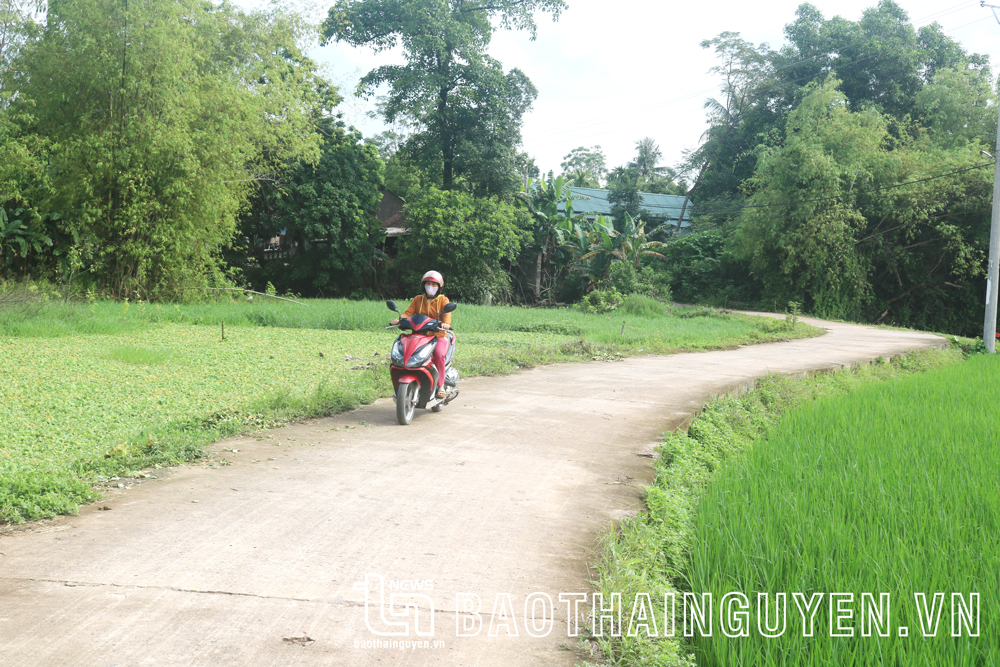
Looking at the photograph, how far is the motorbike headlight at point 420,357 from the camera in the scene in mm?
6137

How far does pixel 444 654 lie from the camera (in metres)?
2.46

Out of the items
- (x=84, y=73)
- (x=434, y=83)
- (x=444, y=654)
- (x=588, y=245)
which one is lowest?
(x=444, y=654)

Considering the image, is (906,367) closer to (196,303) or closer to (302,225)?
(196,303)

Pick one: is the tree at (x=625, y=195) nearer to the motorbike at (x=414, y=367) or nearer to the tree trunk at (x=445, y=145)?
the tree trunk at (x=445, y=145)

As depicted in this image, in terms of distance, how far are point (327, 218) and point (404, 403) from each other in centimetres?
2113

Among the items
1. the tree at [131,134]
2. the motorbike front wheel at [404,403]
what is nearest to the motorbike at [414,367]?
the motorbike front wheel at [404,403]

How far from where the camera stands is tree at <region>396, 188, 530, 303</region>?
82.9 feet

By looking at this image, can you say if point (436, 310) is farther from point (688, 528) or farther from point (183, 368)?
point (183, 368)

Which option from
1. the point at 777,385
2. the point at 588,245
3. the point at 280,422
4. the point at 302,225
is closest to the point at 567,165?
the point at 588,245

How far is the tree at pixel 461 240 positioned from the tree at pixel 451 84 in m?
1.78

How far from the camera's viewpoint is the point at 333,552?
3295 mm

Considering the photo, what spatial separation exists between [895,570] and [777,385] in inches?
253

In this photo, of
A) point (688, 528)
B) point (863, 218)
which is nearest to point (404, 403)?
point (688, 528)

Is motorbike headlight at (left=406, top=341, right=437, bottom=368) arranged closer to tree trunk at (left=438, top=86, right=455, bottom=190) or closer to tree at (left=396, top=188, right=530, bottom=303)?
tree at (left=396, top=188, right=530, bottom=303)
